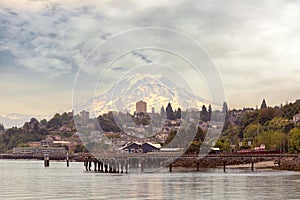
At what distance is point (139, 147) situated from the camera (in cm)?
15000

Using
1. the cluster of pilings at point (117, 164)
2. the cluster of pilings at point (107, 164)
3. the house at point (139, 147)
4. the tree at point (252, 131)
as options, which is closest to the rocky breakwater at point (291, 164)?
the cluster of pilings at point (117, 164)

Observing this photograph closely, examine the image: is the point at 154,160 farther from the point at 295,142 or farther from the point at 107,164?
the point at 295,142

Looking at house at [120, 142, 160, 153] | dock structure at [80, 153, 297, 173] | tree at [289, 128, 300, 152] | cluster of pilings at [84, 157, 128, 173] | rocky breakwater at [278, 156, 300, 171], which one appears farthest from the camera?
house at [120, 142, 160, 153]

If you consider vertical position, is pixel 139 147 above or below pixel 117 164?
above

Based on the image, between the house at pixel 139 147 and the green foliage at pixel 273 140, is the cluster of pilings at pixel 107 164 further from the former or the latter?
the green foliage at pixel 273 140

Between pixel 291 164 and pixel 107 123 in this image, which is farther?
pixel 107 123

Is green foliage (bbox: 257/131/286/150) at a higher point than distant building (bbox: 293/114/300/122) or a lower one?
lower

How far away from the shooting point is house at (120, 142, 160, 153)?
487 feet

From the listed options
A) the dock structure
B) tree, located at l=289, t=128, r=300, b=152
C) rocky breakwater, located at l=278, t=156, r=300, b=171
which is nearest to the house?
the dock structure

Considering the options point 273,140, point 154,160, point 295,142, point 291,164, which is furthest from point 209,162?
point 273,140

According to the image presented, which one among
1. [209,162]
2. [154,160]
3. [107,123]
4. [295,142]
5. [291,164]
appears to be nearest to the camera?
[291,164]

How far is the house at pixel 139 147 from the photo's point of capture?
148500 mm

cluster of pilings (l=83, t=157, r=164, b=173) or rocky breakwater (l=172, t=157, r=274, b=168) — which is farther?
rocky breakwater (l=172, t=157, r=274, b=168)

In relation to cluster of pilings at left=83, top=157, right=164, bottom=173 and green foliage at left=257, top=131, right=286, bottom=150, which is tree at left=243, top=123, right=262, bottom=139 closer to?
green foliage at left=257, top=131, right=286, bottom=150
